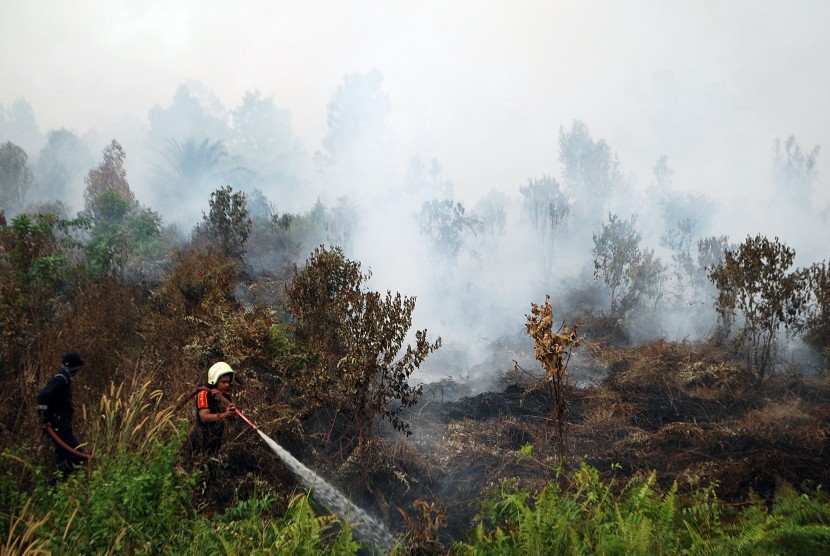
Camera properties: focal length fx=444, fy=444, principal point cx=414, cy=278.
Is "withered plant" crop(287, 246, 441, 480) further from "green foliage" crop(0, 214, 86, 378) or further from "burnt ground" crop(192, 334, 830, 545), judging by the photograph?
"green foliage" crop(0, 214, 86, 378)

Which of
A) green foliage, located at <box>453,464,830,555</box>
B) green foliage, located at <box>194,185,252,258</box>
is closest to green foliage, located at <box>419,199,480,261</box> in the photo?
green foliage, located at <box>194,185,252,258</box>

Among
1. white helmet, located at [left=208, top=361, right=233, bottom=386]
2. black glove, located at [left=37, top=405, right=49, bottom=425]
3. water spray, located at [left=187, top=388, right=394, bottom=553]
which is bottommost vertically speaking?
water spray, located at [left=187, top=388, right=394, bottom=553]

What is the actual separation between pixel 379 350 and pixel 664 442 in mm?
5091

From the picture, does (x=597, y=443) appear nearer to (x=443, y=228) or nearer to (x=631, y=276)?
(x=631, y=276)

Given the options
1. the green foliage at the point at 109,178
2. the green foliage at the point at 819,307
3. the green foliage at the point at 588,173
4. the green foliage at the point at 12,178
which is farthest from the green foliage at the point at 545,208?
the green foliage at the point at 12,178

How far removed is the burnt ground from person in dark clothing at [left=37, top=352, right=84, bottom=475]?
157cm

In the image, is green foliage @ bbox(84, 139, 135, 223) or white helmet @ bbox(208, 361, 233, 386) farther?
green foliage @ bbox(84, 139, 135, 223)

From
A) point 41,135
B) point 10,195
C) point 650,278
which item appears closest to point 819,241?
point 650,278

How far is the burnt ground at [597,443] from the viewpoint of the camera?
5.50 meters

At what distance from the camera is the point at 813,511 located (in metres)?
2.81

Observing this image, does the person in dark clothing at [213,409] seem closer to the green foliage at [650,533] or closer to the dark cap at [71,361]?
the dark cap at [71,361]

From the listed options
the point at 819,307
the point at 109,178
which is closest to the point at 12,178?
the point at 109,178

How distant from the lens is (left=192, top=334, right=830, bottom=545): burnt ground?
18.0 feet

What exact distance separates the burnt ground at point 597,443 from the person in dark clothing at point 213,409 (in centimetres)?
65
